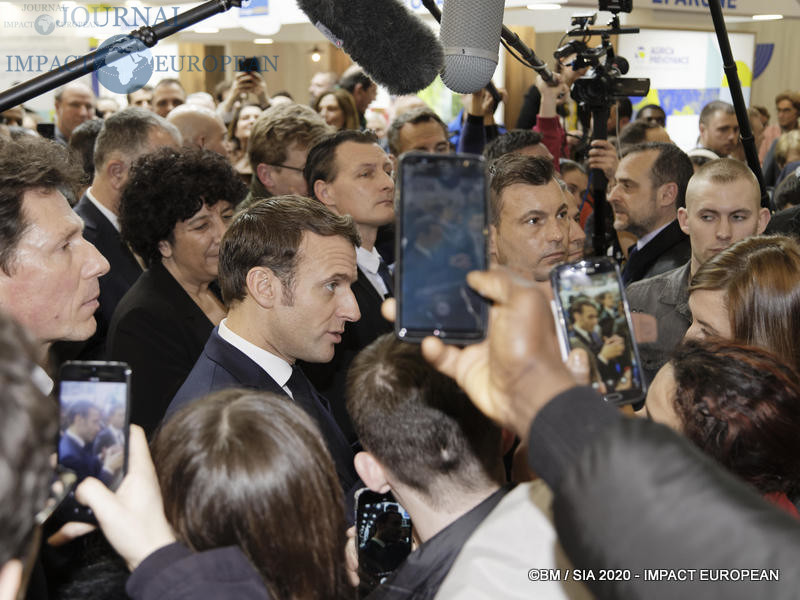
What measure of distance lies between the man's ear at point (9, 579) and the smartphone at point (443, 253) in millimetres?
455

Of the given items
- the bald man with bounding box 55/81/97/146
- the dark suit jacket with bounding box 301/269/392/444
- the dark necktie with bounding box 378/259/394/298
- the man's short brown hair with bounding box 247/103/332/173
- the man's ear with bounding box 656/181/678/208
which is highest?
the bald man with bounding box 55/81/97/146

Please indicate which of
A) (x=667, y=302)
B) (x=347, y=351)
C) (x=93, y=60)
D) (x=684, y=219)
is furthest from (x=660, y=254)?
(x=93, y=60)

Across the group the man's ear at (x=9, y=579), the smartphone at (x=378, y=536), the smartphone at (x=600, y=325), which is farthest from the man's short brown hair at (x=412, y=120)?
the man's ear at (x=9, y=579)

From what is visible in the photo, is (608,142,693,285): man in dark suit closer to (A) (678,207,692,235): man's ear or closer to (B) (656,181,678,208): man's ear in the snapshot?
(B) (656,181,678,208): man's ear

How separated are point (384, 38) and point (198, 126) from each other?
12.4ft

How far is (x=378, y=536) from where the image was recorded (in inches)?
61.3

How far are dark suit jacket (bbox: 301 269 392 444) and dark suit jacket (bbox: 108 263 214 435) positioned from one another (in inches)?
15.6

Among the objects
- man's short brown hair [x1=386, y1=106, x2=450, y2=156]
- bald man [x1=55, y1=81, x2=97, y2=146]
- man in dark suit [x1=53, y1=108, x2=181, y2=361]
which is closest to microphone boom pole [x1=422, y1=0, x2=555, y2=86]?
man in dark suit [x1=53, y1=108, x2=181, y2=361]

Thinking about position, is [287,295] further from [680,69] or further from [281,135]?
[680,69]

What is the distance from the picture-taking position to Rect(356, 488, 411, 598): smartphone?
59.2 inches

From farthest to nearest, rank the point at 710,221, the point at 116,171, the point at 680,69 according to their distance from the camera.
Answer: the point at 680,69, the point at 116,171, the point at 710,221

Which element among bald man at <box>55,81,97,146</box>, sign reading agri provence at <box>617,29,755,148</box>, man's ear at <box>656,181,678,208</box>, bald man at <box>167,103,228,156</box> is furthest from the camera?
sign reading agri provence at <box>617,29,755,148</box>

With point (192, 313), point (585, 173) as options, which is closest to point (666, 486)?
point (192, 313)

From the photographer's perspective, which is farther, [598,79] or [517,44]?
[598,79]
